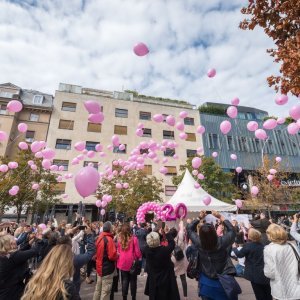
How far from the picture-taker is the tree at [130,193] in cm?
1908

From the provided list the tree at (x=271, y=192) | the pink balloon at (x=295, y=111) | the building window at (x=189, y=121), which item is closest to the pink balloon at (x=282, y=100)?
the pink balloon at (x=295, y=111)

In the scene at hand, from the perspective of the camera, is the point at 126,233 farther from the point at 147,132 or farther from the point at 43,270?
the point at 147,132

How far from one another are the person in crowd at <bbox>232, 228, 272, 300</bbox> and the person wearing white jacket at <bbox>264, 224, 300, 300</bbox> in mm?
447

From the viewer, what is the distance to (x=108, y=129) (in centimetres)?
2666

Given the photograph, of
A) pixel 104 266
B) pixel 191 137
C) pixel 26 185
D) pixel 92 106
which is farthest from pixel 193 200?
pixel 191 137

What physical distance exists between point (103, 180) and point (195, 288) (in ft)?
51.1

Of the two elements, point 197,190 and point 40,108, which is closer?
point 197,190

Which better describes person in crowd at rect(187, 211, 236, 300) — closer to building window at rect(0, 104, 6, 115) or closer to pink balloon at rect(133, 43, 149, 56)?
pink balloon at rect(133, 43, 149, 56)

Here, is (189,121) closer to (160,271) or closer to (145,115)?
A: (145,115)

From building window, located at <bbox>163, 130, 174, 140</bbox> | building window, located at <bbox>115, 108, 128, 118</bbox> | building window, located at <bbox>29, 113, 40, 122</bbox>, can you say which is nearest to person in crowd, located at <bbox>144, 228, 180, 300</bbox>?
building window, located at <bbox>163, 130, 174, 140</bbox>

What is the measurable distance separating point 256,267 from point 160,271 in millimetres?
1528

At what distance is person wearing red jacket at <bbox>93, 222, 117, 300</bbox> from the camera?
4477 mm

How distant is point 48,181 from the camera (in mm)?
19344

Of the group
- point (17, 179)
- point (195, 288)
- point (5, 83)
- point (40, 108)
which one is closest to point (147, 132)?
point (40, 108)
